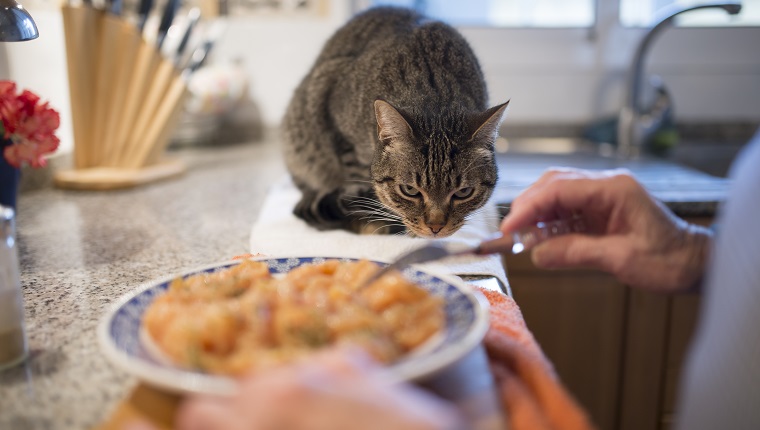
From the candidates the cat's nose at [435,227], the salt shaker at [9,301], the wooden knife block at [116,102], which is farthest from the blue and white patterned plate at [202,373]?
the wooden knife block at [116,102]

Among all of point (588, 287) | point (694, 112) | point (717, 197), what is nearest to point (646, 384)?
point (588, 287)

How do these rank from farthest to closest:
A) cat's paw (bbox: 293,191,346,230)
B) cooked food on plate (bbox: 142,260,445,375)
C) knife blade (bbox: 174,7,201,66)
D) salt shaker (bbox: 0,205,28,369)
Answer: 1. knife blade (bbox: 174,7,201,66)
2. cat's paw (bbox: 293,191,346,230)
3. salt shaker (bbox: 0,205,28,369)
4. cooked food on plate (bbox: 142,260,445,375)

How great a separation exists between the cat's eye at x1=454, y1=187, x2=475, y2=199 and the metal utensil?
0.99 ft

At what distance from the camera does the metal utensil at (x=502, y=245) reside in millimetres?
770

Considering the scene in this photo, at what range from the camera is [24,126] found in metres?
1.15

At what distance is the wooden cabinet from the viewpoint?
5.29ft

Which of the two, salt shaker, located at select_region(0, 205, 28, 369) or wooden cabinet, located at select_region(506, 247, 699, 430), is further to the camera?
wooden cabinet, located at select_region(506, 247, 699, 430)

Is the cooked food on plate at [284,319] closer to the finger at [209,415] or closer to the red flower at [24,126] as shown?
the finger at [209,415]

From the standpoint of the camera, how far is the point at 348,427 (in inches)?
17.6

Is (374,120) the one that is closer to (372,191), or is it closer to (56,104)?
(372,191)

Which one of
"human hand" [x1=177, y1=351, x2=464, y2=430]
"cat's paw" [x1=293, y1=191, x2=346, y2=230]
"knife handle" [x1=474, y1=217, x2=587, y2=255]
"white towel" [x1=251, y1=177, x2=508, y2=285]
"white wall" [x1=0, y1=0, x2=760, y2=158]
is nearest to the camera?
"human hand" [x1=177, y1=351, x2=464, y2=430]

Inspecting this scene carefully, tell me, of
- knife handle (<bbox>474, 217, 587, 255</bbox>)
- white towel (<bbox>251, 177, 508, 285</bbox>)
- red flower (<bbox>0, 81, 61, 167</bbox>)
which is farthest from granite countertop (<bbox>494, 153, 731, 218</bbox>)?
red flower (<bbox>0, 81, 61, 167</bbox>)

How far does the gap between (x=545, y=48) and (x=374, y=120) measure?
1235mm

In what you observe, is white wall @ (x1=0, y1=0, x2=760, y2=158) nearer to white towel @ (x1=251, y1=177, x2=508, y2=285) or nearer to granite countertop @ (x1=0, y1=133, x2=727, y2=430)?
granite countertop @ (x1=0, y1=133, x2=727, y2=430)
